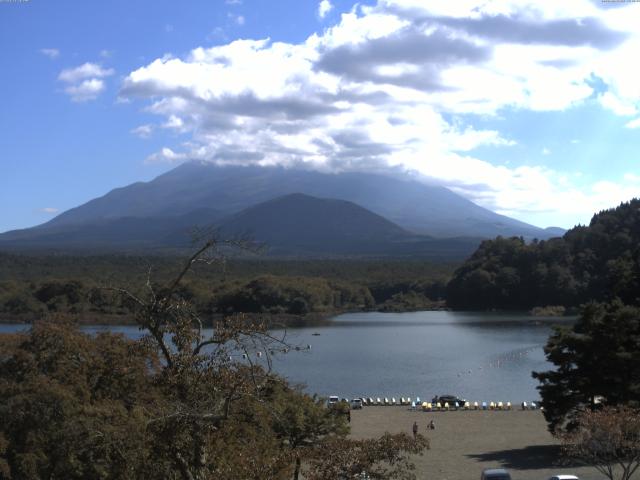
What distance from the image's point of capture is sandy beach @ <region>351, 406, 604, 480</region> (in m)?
16.1

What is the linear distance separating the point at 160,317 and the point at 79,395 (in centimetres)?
568

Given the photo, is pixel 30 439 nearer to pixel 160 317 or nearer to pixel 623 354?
pixel 160 317

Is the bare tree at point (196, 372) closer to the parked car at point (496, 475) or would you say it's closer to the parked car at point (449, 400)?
the parked car at point (496, 475)

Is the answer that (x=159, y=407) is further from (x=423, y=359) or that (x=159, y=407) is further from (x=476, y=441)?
(x=423, y=359)

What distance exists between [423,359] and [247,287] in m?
31.2

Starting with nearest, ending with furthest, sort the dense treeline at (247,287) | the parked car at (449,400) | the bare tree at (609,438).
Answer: the bare tree at (609,438)
the parked car at (449,400)
the dense treeline at (247,287)

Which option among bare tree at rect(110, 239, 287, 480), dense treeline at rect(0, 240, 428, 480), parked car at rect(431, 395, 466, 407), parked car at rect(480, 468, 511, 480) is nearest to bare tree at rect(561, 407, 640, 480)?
parked car at rect(480, 468, 511, 480)

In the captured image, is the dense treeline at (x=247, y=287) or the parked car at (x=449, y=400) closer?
the parked car at (x=449, y=400)

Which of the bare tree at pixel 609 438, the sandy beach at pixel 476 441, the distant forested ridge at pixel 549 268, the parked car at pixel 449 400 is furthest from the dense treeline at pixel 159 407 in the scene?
the distant forested ridge at pixel 549 268

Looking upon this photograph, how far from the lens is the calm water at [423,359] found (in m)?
32.8

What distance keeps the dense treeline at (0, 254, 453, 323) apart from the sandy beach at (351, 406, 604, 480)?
81.9 feet

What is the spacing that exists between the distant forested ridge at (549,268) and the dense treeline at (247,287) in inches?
300

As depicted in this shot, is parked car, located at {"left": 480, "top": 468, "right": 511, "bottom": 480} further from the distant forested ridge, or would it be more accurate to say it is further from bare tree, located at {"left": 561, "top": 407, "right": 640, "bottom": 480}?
the distant forested ridge

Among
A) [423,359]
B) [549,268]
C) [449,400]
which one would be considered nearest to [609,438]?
[449,400]
